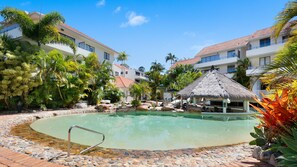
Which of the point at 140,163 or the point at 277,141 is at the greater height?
the point at 277,141

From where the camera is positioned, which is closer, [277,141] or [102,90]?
[277,141]

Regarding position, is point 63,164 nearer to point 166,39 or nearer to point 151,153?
point 151,153

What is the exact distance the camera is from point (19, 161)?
14.2 feet

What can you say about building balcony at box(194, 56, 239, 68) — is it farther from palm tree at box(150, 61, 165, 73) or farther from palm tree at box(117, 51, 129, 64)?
palm tree at box(117, 51, 129, 64)

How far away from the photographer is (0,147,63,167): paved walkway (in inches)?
164

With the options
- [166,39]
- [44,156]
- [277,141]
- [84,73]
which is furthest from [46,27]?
[277,141]

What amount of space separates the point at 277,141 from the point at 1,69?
15.6m

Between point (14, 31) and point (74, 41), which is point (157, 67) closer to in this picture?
point (74, 41)

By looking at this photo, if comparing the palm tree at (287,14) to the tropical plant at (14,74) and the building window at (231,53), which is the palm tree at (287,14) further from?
the building window at (231,53)

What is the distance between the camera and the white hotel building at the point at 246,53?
25391mm

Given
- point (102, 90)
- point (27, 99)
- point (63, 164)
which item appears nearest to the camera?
point (63, 164)

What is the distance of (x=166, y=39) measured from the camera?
19953mm

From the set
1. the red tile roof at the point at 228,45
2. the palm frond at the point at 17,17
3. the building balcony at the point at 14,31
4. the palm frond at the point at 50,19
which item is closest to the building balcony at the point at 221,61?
the red tile roof at the point at 228,45

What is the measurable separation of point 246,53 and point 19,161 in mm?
30528
